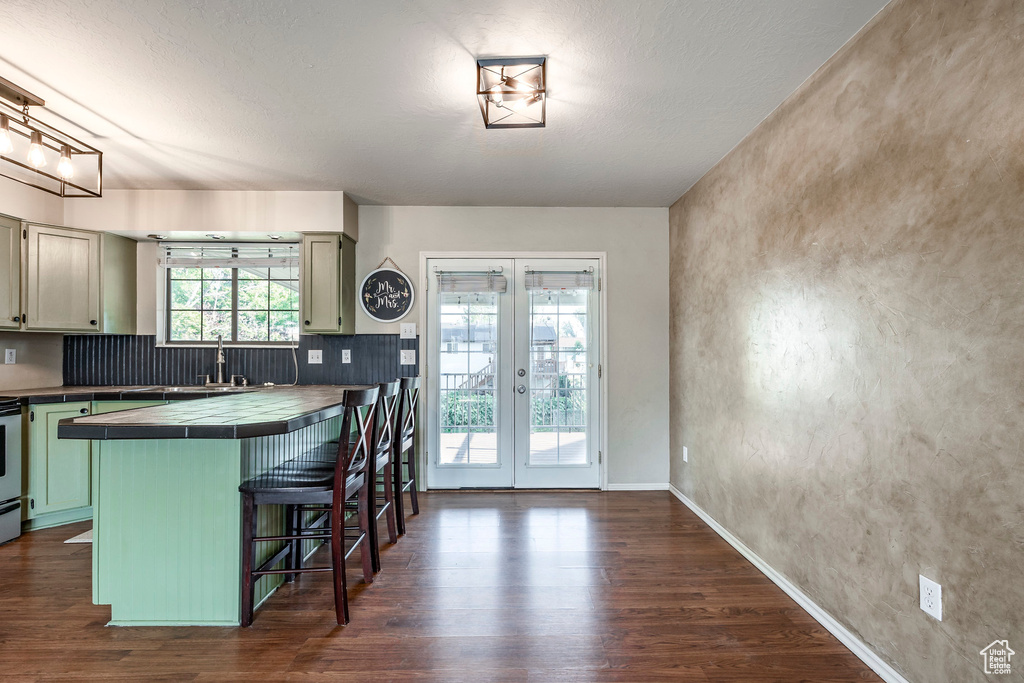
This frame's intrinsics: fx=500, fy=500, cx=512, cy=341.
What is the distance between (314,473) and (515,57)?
6.56ft

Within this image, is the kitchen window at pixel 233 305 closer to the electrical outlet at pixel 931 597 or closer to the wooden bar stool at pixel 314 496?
the wooden bar stool at pixel 314 496

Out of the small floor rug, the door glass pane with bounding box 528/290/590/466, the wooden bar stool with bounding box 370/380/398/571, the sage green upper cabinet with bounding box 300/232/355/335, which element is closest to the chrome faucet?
the sage green upper cabinet with bounding box 300/232/355/335

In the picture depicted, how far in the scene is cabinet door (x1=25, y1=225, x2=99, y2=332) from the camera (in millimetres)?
3480

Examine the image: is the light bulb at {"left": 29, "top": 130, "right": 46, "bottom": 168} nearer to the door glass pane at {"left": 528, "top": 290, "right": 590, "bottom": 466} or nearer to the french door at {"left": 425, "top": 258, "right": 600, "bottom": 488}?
the french door at {"left": 425, "top": 258, "right": 600, "bottom": 488}

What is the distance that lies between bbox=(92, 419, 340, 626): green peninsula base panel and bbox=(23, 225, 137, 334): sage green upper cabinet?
2.28m

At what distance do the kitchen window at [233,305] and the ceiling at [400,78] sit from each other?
0.98 metres

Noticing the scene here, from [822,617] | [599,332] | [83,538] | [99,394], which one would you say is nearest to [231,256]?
[99,394]

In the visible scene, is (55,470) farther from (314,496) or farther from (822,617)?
(822,617)

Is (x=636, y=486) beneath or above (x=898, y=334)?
beneath

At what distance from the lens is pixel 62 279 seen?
361 centimetres

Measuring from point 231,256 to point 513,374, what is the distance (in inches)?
99.7

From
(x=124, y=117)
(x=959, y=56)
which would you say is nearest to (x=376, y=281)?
(x=124, y=117)

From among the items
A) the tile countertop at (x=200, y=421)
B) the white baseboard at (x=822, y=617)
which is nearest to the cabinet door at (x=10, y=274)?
the tile countertop at (x=200, y=421)

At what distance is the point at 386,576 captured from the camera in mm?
2557
